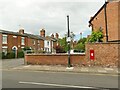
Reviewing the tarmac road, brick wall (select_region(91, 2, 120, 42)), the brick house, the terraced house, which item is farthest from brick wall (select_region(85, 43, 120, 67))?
the terraced house

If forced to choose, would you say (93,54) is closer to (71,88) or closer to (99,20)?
(71,88)

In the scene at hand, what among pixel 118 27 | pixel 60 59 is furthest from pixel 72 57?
pixel 118 27

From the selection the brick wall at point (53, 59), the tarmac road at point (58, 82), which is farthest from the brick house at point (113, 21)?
the tarmac road at point (58, 82)

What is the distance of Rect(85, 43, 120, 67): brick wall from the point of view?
20.1m

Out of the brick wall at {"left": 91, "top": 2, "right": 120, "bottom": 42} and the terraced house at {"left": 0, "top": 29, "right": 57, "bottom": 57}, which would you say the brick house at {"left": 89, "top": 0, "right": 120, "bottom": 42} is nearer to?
the brick wall at {"left": 91, "top": 2, "right": 120, "bottom": 42}

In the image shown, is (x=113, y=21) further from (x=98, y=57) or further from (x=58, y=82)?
(x=58, y=82)

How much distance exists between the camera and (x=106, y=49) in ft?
66.8

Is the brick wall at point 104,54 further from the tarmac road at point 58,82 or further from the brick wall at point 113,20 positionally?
the brick wall at point 113,20

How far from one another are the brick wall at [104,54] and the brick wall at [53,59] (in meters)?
0.92

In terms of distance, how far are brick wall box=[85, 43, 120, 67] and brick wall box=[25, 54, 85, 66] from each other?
92 centimetres

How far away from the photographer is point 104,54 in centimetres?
2041

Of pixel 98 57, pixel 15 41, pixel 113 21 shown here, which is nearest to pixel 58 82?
pixel 98 57

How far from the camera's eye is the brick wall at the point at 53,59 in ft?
70.3

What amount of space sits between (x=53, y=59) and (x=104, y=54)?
546 cm
